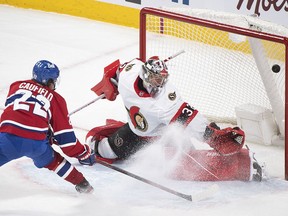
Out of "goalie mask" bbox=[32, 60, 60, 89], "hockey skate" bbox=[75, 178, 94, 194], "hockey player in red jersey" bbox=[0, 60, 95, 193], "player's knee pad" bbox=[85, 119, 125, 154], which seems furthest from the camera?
"player's knee pad" bbox=[85, 119, 125, 154]

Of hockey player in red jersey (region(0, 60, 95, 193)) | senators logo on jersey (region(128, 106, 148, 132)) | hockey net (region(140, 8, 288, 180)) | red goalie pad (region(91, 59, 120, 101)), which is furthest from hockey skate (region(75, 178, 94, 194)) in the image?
hockey net (region(140, 8, 288, 180))

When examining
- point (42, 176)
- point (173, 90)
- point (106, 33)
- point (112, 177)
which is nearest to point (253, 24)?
point (173, 90)

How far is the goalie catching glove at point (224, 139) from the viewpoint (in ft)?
14.2

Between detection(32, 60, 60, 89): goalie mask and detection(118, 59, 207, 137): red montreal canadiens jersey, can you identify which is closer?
detection(32, 60, 60, 89): goalie mask

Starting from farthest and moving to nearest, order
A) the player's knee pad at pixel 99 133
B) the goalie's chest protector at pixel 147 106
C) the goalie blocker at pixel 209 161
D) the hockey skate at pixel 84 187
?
the player's knee pad at pixel 99 133, the goalie blocker at pixel 209 161, the goalie's chest protector at pixel 147 106, the hockey skate at pixel 84 187

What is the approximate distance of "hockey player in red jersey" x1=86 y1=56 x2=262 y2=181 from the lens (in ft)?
14.0

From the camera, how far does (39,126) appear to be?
394cm

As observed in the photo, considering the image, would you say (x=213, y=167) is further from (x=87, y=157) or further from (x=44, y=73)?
(x=44, y=73)

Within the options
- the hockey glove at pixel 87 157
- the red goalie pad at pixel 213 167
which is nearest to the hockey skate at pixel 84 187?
the hockey glove at pixel 87 157

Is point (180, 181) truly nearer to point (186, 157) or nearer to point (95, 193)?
point (186, 157)

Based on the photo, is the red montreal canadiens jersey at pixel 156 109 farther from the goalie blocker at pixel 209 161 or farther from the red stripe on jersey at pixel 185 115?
the goalie blocker at pixel 209 161

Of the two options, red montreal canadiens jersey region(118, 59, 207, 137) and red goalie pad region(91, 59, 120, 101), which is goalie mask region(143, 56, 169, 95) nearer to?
red montreal canadiens jersey region(118, 59, 207, 137)

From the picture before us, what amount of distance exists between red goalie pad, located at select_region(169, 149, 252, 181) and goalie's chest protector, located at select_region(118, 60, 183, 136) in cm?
26

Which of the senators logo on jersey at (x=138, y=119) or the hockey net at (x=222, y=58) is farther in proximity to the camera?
the hockey net at (x=222, y=58)
